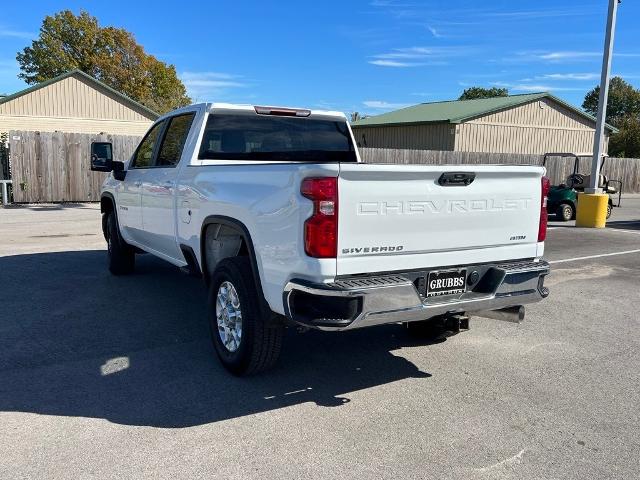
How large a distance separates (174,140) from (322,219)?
3.04m

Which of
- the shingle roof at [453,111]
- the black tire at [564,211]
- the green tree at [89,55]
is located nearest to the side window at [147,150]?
the black tire at [564,211]

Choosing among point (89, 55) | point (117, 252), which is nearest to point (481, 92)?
point (89, 55)

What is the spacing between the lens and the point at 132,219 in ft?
22.5

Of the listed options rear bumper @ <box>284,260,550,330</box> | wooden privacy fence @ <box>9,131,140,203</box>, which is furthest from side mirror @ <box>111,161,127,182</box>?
wooden privacy fence @ <box>9,131,140,203</box>

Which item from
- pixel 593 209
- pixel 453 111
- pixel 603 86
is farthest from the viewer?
pixel 453 111

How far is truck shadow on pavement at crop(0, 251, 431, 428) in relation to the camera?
392cm

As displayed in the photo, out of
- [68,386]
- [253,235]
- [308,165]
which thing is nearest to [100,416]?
[68,386]

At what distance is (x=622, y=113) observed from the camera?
267ft

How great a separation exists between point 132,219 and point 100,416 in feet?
11.5

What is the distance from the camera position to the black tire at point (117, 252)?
752cm

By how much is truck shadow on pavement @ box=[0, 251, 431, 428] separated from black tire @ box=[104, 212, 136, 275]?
2.38 feet

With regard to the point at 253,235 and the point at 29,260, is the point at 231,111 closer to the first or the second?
the point at 253,235

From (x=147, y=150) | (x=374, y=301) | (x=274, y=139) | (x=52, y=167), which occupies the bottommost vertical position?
(x=374, y=301)

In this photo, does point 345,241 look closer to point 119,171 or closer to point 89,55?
point 119,171
